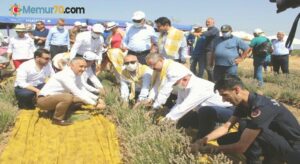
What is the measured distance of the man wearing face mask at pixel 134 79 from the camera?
21.3ft

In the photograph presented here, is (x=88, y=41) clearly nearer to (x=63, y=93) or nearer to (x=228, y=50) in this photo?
(x=63, y=93)

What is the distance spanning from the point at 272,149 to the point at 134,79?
335 centimetres

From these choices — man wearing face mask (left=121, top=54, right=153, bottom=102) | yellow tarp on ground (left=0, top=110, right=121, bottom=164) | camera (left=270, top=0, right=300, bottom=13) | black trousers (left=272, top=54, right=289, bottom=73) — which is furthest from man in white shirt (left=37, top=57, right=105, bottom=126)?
black trousers (left=272, top=54, right=289, bottom=73)

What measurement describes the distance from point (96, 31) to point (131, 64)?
1503 millimetres

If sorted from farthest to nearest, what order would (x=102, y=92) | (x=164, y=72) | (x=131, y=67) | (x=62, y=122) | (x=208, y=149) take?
(x=102, y=92) → (x=131, y=67) → (x=62, y=122) → (x=164, y=72) → (x=208, y=149)

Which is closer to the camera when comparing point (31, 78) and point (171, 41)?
point (31, 78)

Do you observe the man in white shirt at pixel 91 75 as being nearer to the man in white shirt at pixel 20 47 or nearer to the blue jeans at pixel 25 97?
the blue jeans at pixel 25 97

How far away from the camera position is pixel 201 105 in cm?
508

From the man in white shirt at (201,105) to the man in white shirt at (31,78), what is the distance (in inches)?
106

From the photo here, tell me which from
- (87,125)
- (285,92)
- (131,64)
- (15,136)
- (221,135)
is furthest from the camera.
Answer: (285,92)

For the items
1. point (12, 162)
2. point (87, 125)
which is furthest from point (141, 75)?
point (12, 162)

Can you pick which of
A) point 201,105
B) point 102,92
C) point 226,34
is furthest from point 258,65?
point 201,105

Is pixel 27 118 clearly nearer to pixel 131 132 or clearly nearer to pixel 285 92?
pixel 131 132

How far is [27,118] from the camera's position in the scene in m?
6.29
